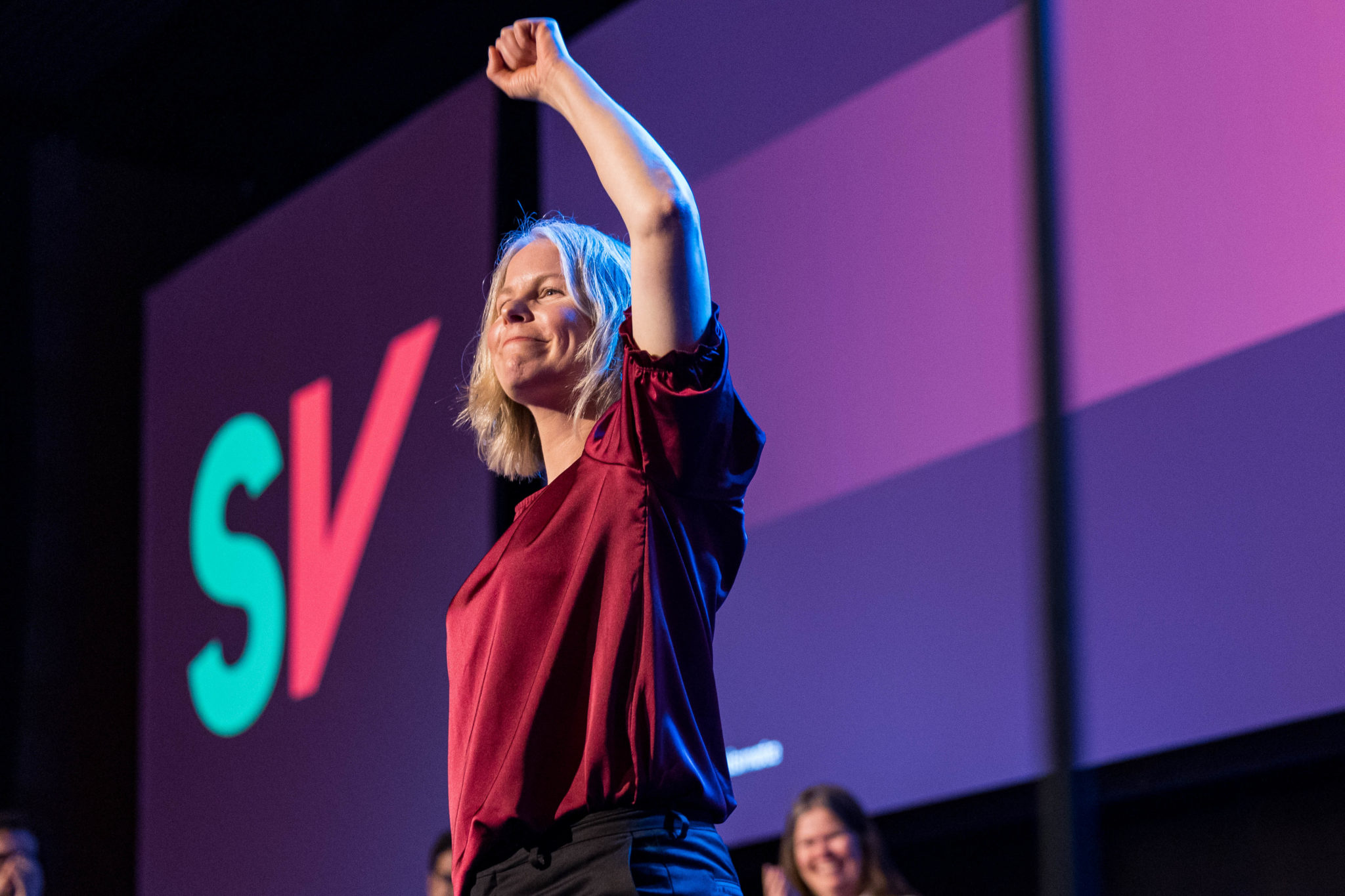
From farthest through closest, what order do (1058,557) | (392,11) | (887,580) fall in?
(392,11)
(887,580)
(1058,557)

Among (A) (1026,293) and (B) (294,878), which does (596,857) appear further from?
(B) (294,878)

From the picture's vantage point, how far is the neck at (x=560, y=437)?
1.34 meters

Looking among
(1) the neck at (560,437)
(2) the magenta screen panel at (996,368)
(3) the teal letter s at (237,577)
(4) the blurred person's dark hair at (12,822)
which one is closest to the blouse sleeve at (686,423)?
(1) the neck at (560,437)

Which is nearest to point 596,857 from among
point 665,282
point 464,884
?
point 464,884

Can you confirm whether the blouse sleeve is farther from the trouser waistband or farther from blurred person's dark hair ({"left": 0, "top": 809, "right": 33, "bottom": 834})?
blurred person's dark hair ({"left": 0, "top": 809, "right": 33, "bottom": 834})

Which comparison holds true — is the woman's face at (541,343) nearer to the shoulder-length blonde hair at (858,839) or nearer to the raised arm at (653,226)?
the raised arm at (653,226)

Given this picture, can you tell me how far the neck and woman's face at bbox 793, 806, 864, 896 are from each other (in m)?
1.65

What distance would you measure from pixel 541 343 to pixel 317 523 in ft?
10.4

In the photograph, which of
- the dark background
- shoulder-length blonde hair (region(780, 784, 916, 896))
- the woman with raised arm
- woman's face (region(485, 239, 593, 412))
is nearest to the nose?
woman's face (region(485, 239, 593, 412))

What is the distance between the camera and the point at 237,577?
461 cm

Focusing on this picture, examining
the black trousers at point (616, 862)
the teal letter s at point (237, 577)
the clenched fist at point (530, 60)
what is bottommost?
the black trousers at point (616, 862)

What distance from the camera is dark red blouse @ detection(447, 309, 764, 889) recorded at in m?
1.15

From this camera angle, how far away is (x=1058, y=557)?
2682mm

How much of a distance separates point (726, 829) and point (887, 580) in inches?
26.2
